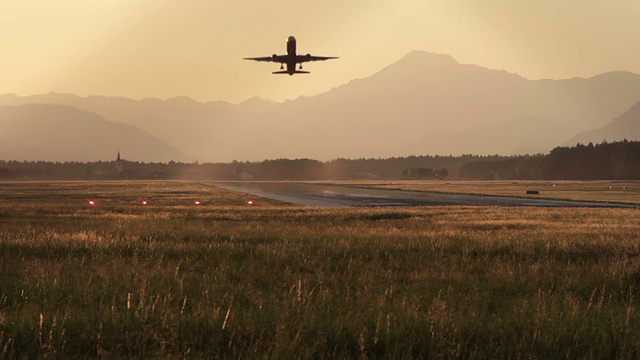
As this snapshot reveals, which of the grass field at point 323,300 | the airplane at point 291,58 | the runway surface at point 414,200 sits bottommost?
the runway surface at point 414,200

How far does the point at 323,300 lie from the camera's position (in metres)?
14.1

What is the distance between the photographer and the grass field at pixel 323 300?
10.6 meters

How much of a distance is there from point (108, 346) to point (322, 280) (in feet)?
26.6

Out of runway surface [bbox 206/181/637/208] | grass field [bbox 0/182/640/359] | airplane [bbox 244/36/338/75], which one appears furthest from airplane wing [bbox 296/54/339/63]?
runway surface [bbox 206/181/637/208]

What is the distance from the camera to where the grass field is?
10648 mm

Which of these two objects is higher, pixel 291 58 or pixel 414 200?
pixel 291 58

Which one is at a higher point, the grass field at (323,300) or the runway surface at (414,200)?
the grass field at (323,300)

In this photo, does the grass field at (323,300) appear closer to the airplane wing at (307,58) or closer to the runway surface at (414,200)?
the airplane wing at (307,58)

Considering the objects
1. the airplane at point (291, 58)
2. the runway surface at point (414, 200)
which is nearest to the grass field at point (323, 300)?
the airplane at point (291, 58)

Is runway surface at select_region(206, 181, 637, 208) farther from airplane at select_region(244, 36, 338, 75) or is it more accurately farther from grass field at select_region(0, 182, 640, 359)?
grass field at select_region(0, 182, 640, 359)

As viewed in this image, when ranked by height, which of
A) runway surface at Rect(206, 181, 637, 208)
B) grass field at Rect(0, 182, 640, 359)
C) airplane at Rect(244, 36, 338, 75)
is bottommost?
runway surface at Rect(206, 181, 637, 208)

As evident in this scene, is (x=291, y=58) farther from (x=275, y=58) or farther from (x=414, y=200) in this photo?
(x=414, y=200)

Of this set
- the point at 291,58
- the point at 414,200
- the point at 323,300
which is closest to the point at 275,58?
the point at 291,58

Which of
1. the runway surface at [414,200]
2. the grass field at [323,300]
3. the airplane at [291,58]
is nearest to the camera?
the grass field at [323,300]
